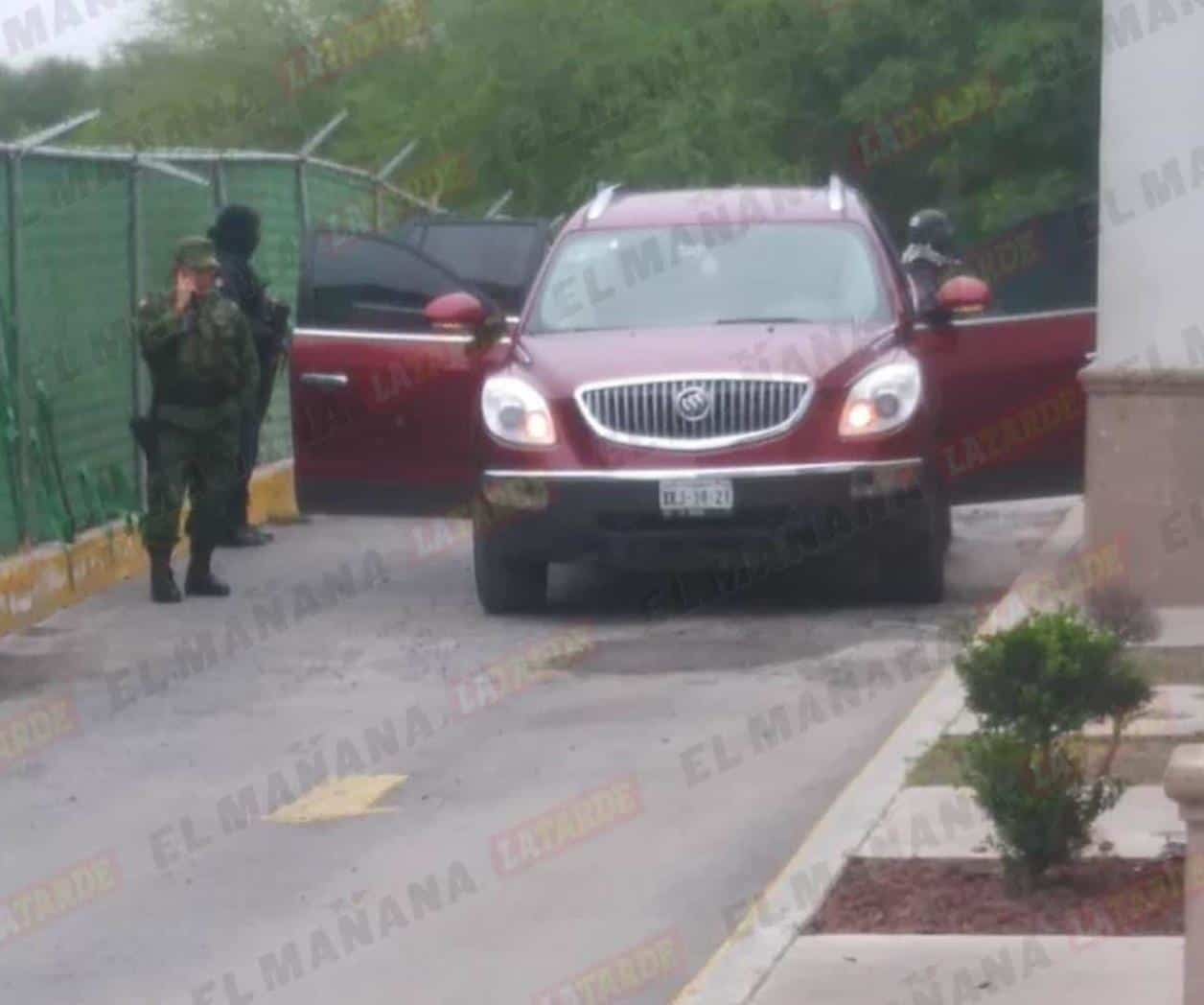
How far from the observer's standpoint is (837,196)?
594 inches

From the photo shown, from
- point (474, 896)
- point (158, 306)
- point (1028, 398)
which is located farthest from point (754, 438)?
point (474, 896)

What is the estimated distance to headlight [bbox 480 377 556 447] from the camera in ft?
43.9

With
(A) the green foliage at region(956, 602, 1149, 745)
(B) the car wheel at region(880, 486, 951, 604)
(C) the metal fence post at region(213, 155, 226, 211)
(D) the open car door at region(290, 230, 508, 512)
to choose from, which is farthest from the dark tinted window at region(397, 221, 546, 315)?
(A) the green foliage at region(956, 602, 1149, 745)

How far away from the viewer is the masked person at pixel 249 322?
53.3ft

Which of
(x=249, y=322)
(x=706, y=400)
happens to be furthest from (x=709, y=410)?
(x=249, y=322)

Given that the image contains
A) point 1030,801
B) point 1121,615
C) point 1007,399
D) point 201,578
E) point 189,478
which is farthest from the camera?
point 201,578

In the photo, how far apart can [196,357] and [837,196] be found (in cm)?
326

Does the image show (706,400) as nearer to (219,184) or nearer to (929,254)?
(929,254)

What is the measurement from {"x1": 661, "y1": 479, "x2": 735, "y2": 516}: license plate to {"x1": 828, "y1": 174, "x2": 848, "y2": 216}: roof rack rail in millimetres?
2198

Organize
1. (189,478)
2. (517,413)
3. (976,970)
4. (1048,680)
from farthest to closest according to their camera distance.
A: (189,478) < (517,413) < (1048,680) < (976,970)

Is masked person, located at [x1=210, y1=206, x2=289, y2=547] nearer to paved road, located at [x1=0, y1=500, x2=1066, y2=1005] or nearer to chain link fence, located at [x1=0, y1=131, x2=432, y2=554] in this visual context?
chain link fence, located at [x1=0, y1=131, x2=432, y2=554]

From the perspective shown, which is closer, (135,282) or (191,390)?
(191,390)

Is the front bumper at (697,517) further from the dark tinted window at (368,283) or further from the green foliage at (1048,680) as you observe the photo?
the green foliage at (1048,680)

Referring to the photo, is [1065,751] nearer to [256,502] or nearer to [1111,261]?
[1111,261]
